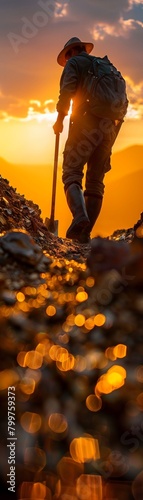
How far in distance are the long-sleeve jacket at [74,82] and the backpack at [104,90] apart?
0.29 feet

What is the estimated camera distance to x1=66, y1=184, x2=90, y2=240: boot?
655cm

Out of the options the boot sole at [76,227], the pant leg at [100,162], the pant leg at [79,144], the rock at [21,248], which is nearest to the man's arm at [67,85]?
the pant leg at [79,144]

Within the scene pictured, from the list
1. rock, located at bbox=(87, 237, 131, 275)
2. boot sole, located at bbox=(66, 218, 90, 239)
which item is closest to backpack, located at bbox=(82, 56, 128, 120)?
boot sole, located at bbox=(66, 218, 90, 239)

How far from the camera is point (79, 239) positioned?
6.89m

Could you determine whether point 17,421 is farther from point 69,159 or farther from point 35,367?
point 69,159

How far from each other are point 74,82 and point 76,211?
1819 mm

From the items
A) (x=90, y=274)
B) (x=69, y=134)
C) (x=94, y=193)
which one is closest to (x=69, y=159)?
(x=69, y=134)

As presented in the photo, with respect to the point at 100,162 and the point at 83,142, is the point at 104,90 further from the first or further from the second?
the point at 100,162

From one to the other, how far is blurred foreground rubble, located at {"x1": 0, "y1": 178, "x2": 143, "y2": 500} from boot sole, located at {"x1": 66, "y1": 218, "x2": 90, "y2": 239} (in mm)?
3887

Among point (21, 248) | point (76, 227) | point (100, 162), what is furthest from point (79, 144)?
point (21, 248)

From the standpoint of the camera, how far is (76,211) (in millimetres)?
6613

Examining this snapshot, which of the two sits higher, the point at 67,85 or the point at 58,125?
the point at 58,125

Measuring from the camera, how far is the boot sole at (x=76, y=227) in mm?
6543

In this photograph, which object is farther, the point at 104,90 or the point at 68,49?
the point at 68,49
